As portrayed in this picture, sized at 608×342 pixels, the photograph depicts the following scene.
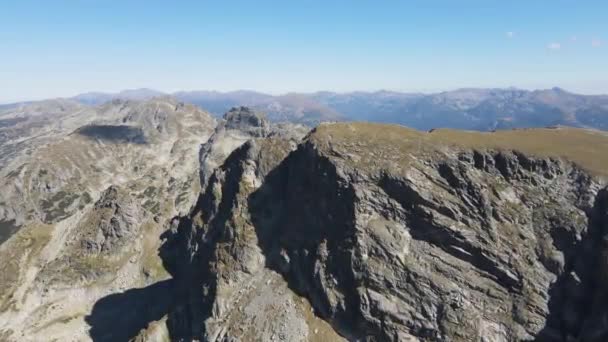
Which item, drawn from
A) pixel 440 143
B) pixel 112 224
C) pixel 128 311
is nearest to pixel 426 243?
pixel 440 143

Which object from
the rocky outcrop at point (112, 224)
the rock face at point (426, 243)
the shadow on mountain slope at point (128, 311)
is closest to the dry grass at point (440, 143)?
the rock face at point (426, 243)

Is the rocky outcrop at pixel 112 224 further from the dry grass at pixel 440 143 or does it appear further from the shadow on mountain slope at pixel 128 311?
the dry grass at pixel 440 143

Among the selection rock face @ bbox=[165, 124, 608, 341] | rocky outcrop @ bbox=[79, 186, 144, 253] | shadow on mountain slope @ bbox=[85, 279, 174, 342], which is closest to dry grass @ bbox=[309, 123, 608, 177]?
rock face @ bbox=[165, 124, 608, 341]

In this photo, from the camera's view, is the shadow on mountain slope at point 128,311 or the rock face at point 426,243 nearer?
the rock face at point 426,243

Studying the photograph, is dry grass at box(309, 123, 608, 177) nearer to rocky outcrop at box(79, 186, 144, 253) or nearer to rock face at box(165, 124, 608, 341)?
rock face at box(165, 124, 608, 341)

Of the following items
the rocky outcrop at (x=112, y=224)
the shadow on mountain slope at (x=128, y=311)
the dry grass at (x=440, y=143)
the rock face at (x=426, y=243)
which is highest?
the dry grass at (x=440, y=143)

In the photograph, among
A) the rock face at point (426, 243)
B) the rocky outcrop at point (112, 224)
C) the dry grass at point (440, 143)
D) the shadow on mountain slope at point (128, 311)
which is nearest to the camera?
the rock face at point (426, 243)
